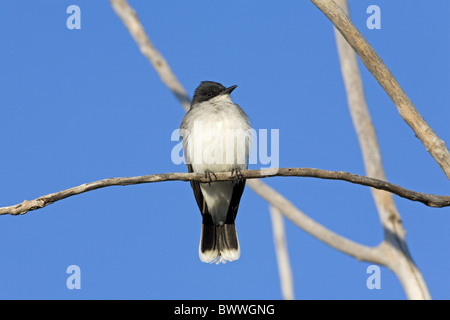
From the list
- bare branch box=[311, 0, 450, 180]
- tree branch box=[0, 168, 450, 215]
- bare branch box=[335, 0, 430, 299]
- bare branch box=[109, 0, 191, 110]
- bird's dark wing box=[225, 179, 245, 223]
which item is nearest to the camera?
tree branch box=[0, 168, 450, 215]

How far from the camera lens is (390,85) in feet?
19.6

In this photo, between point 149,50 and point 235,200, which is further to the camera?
point 149,50

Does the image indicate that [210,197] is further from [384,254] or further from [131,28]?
[131,28]

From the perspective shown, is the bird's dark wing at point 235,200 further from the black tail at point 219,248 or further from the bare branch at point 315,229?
the bare branch at point 315,229

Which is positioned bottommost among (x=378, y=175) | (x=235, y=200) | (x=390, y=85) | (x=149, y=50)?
(x=390, y=85)

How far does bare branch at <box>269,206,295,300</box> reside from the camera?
10.8m

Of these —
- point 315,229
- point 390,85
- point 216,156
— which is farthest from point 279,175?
point 315,229

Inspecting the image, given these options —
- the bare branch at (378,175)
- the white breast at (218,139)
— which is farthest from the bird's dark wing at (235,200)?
the bare branch at (378,175)

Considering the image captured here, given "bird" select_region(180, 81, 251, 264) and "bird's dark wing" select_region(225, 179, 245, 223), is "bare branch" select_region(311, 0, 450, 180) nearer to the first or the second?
"bird" select_region(180, 81, 251, 264)

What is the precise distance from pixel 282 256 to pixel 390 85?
5.86 m

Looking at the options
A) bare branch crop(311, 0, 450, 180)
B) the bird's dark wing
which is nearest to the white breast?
the bird's dark wing

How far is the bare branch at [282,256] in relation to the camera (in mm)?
10836

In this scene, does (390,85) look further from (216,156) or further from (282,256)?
(282,256)
